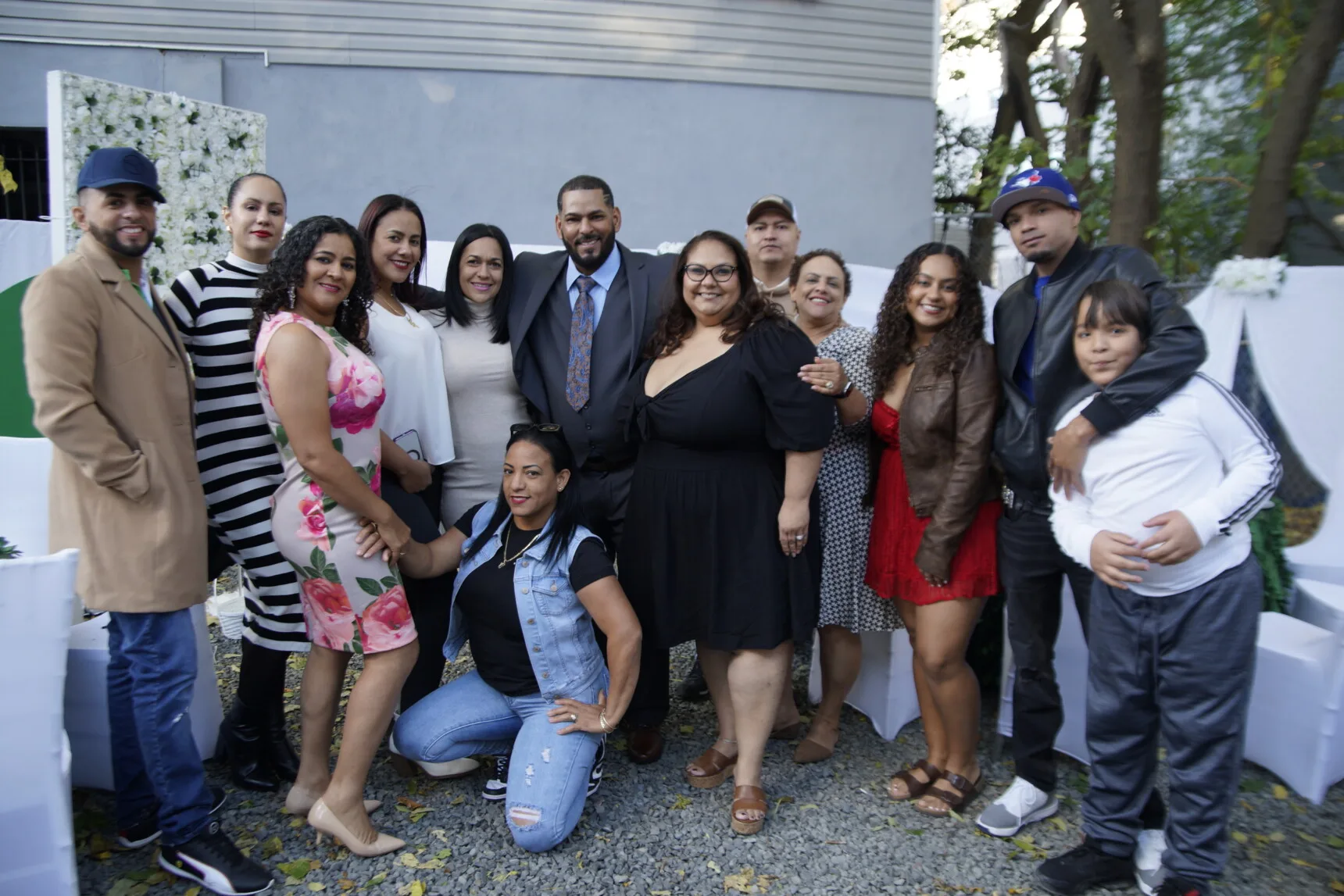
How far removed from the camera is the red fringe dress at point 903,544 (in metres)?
3.16

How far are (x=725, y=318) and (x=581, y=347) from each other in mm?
686

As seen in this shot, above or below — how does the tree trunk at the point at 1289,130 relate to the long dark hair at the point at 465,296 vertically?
above

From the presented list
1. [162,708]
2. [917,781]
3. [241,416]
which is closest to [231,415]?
[241,416]

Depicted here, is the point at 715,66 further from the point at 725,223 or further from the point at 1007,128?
the point at 1007,128

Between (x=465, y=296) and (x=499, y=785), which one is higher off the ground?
(x=465, y=296)

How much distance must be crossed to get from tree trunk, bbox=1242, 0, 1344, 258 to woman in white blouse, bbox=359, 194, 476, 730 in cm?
514

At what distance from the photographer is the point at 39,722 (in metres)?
2.43

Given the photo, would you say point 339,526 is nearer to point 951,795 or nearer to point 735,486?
point 735,486

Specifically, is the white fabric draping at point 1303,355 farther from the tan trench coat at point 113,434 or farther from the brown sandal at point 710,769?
the tan trench coat at point 113,434

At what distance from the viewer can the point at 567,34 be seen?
9.16m

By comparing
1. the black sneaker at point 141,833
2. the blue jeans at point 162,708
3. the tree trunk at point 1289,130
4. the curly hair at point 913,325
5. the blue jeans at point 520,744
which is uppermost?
the tree trunk at point 1289,130

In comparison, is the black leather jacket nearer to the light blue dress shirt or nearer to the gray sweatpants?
the gray sweatpants

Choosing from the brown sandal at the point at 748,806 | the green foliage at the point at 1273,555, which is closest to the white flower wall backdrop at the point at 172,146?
the brown sandal at the point at 748,806

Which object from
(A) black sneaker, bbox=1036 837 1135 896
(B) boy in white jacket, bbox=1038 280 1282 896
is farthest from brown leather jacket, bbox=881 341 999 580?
(A) black sneaker, bbox=1036 837 1135 896
